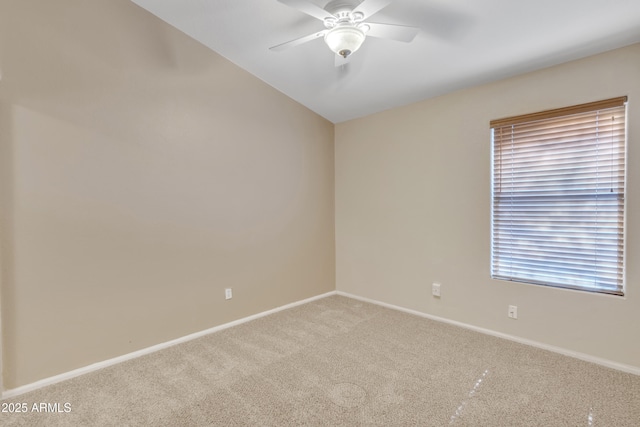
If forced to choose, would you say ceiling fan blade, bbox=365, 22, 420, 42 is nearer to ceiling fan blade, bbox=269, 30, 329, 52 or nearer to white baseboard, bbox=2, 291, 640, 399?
ceiling fan blade, bbox=269, 30, 329, 52

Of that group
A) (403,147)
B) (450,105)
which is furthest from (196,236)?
(450,105)

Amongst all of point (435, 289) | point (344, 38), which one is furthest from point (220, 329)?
point (344, 38)

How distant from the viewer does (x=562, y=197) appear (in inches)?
96.1

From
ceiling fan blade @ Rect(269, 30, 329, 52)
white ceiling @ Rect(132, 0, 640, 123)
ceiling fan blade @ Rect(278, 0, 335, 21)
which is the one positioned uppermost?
white ceiling @ Rect(132, 0, 640, 123)

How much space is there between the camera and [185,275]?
2.79 m

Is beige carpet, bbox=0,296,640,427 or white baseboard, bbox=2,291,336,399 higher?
white baseboard, bbox=2,291,336,399

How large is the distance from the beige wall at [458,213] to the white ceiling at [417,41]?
0.20 metres

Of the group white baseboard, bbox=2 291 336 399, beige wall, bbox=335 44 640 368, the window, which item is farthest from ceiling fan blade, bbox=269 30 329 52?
white baseboard, bbox=2 291 336 399

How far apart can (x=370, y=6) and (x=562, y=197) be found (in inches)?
81.9

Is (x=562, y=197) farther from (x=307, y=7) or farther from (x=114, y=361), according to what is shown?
(x=114, y=361)

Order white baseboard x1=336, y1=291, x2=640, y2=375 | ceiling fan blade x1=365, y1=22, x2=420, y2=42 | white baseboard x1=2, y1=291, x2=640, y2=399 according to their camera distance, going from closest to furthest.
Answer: ceiling fan blade x1=365, y1=22, x2=420, y2=42, white baseboard x1=2, y1=291, x2=640, y2=399, white baseboard x1=336, y1=291, x2=640, y2=375

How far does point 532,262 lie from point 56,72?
3.93 m

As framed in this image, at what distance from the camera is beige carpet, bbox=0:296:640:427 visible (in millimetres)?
1744

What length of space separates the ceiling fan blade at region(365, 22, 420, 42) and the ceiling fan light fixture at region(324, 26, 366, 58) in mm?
79
